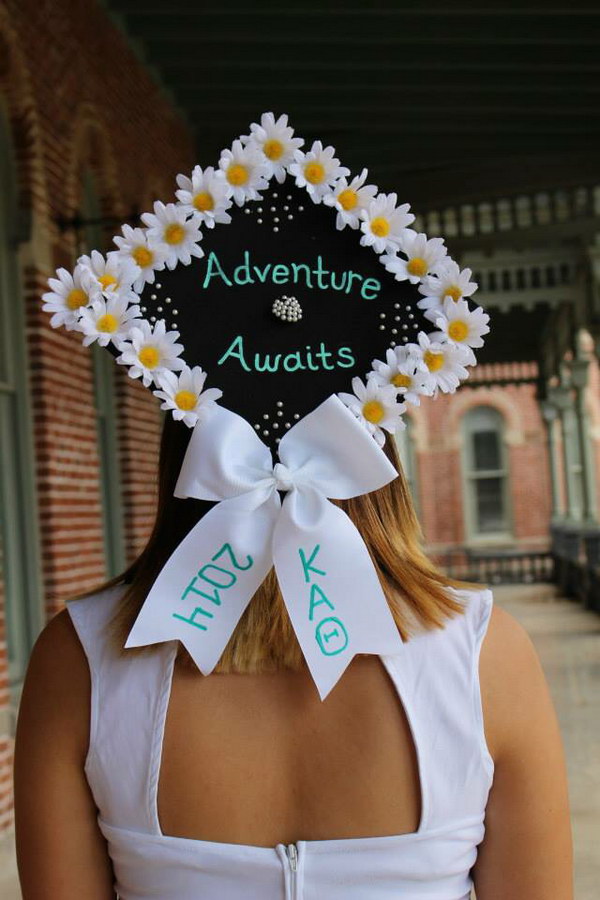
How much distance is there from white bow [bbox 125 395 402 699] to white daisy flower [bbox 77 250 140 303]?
0.19 m

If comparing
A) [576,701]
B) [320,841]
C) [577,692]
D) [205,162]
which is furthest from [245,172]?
[205,162]

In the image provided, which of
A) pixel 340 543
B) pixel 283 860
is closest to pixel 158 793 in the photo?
pixel 283 860

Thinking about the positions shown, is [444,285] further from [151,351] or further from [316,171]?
[151,351]

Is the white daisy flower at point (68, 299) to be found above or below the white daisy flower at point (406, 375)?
above

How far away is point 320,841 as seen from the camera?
1.18 meters

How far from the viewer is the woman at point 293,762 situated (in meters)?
1.19

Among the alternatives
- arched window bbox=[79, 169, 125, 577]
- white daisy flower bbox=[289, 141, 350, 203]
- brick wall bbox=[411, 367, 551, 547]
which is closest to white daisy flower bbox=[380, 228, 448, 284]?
white daisy flower bbox=[289, 141, 350, 203]

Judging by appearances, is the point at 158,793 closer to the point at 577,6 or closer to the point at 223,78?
the point at 577,6

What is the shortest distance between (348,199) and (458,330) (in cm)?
21

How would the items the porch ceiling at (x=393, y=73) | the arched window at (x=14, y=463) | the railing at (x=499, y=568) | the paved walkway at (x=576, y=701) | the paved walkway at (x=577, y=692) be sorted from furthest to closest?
the railing at (x=499, y=568) → the porch ceiling at (x=393, y=73) → the arched window at (x=14, y=463) → the paved walkway at (x=577, y=692) → the paved walkway at (x=576, y=701)

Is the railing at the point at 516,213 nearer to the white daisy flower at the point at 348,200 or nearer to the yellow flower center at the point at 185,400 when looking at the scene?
the white daisy flower at the point at 348,200

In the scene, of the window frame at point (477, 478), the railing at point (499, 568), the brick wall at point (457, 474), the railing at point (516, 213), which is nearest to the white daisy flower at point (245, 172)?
the railing at point (516, 213)

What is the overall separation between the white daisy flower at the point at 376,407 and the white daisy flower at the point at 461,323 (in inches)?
4.0

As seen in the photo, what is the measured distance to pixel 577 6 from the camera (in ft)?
21.1
